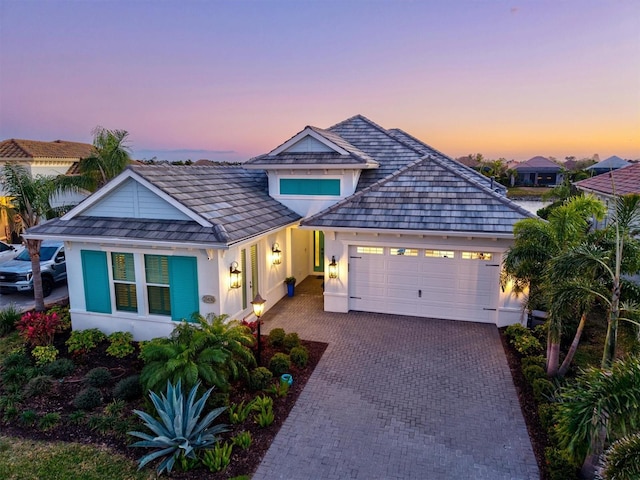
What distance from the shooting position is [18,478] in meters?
5.91

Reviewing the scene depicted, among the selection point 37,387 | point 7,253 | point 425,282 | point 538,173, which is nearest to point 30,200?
point 37,387

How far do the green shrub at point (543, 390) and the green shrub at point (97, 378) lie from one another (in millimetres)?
9129

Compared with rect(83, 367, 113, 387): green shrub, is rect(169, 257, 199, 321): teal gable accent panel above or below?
above

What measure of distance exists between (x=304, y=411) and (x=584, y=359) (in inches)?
284

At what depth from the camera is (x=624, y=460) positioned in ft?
12.3

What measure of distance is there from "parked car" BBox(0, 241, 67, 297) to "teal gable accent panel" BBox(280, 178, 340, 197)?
911cm

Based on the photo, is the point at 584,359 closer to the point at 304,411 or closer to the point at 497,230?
the point at 497,230

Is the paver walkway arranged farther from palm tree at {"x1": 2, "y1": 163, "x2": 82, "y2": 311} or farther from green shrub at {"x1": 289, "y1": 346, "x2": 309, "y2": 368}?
palm tree at {"x1": 2, "y1": 163, "x2": 82, "y2": 311}

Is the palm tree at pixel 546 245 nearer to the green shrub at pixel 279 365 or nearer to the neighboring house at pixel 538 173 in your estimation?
the green shrub at pixel 279 365

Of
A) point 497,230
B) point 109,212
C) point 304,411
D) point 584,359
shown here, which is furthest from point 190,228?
point 584,359

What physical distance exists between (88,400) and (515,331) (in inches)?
407

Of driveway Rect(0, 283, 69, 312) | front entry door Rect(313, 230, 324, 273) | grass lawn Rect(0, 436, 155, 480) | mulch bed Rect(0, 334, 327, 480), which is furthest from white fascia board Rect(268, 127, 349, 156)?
grass lawn Rect(0, 436, 155, 480)

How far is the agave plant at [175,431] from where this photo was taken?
238 inches

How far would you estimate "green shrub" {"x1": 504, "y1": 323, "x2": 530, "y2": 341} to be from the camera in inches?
407
